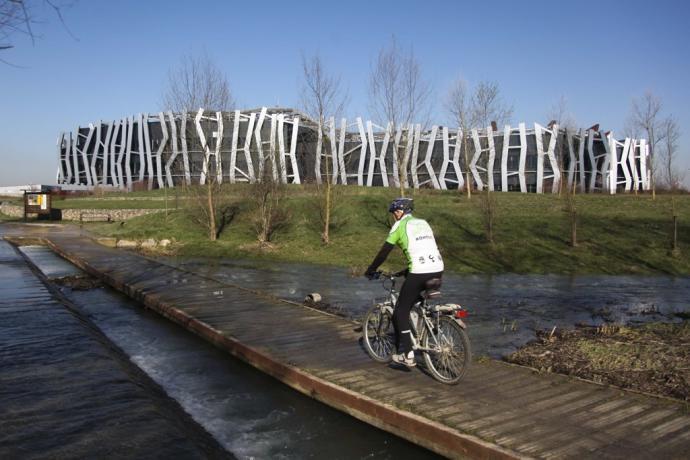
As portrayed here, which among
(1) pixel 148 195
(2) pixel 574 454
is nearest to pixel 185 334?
(2) pixel 574 454

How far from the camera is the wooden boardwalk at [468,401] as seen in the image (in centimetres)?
484

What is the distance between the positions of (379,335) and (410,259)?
4.72 feet

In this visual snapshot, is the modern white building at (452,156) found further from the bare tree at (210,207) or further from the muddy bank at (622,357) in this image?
the muddy bank at (622,357)

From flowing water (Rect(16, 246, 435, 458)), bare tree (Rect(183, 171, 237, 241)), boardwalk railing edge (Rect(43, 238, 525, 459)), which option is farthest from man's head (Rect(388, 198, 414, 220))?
bare tree (Rect(183, 171, 237, 241))

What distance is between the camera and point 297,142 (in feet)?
218

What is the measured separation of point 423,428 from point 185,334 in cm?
577

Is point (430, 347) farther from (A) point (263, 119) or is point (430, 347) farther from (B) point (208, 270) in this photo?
(A) point (263, 119)

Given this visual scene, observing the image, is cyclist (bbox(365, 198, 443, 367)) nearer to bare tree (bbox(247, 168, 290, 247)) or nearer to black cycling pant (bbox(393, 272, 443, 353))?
black cycling pant (bbox(393, 272, 443, 353))

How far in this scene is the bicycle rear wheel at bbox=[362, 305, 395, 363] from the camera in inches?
292

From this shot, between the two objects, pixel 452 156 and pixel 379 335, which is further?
pixel 452 156

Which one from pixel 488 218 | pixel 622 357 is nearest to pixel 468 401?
pixel 622 357

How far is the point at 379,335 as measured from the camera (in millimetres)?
7555

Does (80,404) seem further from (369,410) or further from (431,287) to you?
(431,287)

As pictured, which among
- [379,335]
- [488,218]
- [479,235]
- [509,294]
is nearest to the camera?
[379,335]
